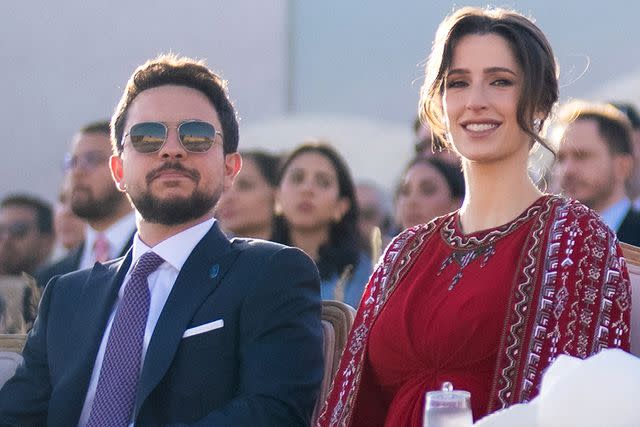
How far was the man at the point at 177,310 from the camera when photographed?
4.18 metres

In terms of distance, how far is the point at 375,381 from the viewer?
13.6ft

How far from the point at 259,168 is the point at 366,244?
94 cm

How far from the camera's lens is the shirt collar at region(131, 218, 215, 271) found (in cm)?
446

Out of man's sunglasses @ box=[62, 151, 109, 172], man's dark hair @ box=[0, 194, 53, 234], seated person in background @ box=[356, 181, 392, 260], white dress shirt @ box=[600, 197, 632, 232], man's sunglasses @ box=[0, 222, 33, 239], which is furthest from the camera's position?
man's dark hair @ box=[0, 194, 53, 234]

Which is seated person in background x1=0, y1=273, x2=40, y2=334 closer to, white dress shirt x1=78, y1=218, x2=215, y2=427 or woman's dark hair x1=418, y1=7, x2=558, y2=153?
white dress shirt x1=78, y1=218, x2=215, y2=427

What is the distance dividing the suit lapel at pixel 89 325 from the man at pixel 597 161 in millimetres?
2800

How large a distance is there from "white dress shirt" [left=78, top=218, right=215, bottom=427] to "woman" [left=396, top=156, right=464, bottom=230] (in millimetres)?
2486

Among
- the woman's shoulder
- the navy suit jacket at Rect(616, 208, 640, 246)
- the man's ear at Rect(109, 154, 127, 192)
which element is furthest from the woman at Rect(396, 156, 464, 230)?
the woman's shoulder

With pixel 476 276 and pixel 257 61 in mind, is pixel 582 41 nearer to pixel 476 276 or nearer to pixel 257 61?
pixel 257 61

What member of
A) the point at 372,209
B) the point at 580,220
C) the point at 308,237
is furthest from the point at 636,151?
the point at 580,220

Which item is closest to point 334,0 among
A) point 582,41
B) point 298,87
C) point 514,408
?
point 298,87

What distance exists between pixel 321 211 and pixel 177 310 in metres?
3.33

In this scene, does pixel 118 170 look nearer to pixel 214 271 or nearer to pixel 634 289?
pixel 214 271

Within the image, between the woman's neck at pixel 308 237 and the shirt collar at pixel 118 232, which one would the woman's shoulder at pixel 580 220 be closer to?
the woman's neck at pixel 308 237
